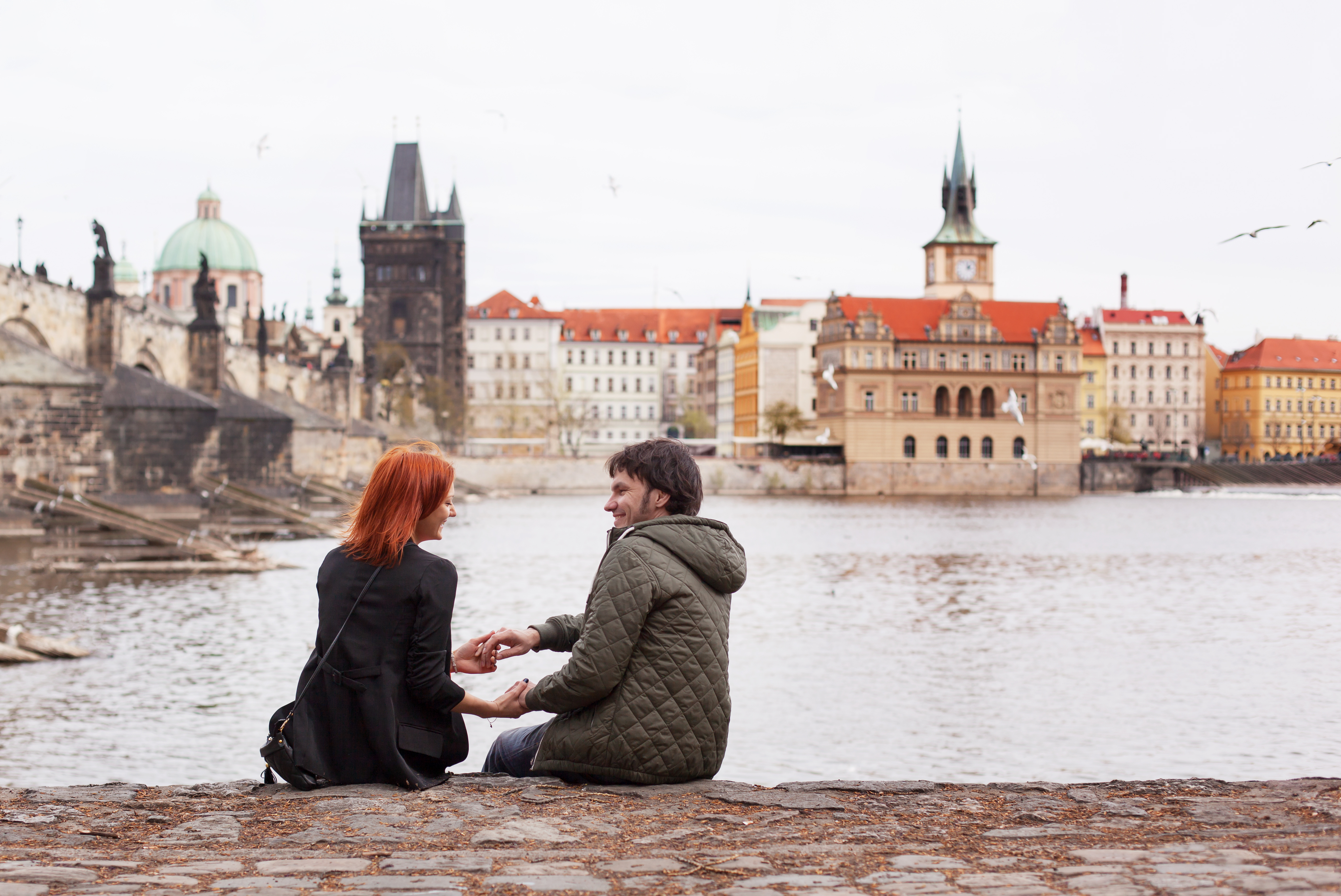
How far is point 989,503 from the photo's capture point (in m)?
83.2

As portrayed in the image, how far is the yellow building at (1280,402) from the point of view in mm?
123188

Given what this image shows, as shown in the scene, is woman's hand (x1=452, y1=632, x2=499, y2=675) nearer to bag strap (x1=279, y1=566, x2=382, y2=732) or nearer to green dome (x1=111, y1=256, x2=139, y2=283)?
bag strap (x1=279, y1=566, x2=382, y2=732)

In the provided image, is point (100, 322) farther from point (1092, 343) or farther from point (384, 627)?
point (1092, 343)

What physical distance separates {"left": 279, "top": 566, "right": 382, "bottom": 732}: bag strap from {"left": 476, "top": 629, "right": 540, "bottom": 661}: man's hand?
53cm

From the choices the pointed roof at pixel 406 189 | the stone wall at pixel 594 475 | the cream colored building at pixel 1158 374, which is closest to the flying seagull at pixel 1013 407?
the stone wall at pixel 594 475

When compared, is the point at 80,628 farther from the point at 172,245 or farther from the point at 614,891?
the point at 172,245

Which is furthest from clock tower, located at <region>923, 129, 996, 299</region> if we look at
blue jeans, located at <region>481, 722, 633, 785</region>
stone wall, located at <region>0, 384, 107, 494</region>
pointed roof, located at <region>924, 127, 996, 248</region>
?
blue jeans, located at <region>481, 722, 633, 785</region>

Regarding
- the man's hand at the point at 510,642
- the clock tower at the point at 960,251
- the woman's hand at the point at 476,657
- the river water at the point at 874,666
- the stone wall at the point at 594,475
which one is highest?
the clock tower at the point at 960,251

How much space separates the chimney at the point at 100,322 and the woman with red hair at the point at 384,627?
37163 millimetres

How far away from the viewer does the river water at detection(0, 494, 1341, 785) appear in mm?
12109

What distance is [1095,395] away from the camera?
122m

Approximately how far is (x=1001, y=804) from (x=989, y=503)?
79195mm

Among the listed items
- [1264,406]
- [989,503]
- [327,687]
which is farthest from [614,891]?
[1264,406]

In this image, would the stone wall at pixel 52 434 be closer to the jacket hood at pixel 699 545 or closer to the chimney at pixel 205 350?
the chimney at pixel 205 350
